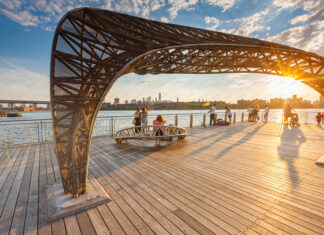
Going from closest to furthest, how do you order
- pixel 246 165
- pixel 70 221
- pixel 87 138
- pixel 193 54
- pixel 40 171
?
1. pixel 70 221
2. pixel 87 138
3. pixel 40 171
4. pixel 246 165
5. pixel 193 54

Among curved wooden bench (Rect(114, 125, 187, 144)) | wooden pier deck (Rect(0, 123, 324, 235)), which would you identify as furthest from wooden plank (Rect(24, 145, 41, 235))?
curved wooden bench (Rect(114, 125, 187, 144))

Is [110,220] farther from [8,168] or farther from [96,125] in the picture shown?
[96,125]

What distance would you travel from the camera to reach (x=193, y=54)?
9586 mm

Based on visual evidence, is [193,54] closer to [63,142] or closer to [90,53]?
[90,53]

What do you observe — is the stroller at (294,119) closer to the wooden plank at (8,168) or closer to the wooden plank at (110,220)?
the wooden plank at (110,220)

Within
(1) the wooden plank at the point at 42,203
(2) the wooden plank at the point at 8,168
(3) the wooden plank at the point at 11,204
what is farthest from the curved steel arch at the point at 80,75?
(2) the wooden plank at the point at 8,168

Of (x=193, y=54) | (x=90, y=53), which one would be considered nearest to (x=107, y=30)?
(x=90, y=53)

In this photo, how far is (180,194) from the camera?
9.78 feet

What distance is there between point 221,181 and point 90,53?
4075 millimetres

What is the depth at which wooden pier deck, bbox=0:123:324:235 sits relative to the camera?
218cm

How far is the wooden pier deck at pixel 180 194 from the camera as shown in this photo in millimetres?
2180

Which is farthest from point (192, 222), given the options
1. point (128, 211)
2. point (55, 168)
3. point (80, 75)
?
point (55, 168)

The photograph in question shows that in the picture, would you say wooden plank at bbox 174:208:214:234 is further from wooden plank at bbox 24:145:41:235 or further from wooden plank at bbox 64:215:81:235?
wooden plank at bbox 24:145:41:235

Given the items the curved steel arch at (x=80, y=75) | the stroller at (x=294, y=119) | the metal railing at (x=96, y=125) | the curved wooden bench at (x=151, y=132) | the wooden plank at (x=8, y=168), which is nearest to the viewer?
the curved steel arch at (x=80, y=75)
